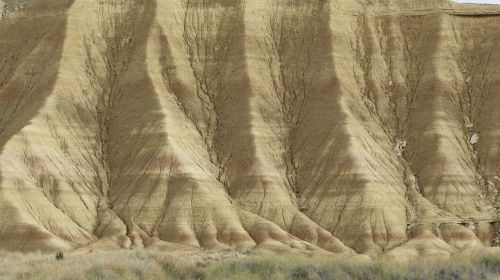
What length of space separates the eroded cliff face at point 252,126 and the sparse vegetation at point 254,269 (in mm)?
23193

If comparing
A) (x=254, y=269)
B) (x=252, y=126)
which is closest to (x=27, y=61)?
(x=252, y=126)

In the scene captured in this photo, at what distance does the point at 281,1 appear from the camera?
75.5 metres

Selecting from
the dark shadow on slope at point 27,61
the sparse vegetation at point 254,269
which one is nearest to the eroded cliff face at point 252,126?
the dark shadow on slope at point 27,61

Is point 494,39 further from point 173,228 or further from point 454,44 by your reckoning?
point 173,228

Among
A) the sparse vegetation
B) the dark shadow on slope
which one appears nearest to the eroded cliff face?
the dark shadow on slope

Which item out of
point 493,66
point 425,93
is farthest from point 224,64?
point 493,66

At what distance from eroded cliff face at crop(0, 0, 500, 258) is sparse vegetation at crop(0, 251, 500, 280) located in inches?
913

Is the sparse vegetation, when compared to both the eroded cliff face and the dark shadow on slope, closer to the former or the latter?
the eroded cliff face

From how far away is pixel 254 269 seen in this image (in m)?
25.5

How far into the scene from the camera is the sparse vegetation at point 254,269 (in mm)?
24203

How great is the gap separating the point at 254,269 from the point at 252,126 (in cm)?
3810

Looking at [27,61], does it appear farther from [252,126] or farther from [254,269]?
[254,269]

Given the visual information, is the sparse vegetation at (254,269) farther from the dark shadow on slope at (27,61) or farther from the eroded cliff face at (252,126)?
the dark shadow on slope at (27,61)

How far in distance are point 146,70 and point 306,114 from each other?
15491 mm
